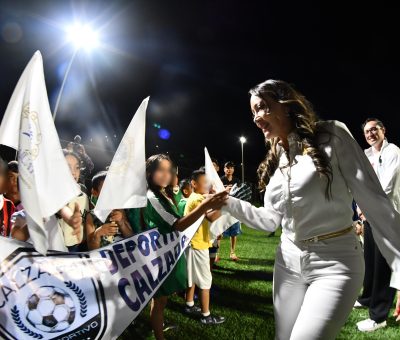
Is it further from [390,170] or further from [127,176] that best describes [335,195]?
[390,170]

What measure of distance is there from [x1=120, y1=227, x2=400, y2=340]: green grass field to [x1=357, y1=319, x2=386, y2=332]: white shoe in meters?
0.06

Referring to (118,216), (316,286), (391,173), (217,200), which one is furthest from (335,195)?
(391,173)

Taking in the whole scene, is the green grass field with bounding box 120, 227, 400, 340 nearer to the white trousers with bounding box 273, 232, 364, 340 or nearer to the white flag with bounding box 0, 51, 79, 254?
the white trousers with bounding box 273, 232, 364, 340

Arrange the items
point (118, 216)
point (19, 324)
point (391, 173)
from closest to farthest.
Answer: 1. point (19, 324)
2. point (118, 216)
3. point (391, 173)

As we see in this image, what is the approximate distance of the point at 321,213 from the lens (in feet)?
7.64

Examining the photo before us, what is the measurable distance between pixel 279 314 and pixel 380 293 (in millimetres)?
2863

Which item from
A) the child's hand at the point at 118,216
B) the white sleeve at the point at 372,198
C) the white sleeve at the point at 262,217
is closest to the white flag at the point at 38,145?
the child's hand at the point at 118,216

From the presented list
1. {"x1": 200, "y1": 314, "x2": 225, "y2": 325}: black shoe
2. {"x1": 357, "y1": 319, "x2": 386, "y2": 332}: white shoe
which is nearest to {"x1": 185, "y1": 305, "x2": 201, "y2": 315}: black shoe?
{"x1": 200, "y1": 314, "x2": 225, "y2": 325}: black shoe

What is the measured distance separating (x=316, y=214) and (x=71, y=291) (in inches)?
65.7

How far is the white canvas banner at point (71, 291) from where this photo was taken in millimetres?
2172

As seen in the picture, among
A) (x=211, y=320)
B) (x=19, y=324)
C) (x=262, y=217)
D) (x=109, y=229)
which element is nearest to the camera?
(x=19, y=324)

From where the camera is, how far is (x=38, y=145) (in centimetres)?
222

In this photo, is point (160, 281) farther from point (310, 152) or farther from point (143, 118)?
point (310, 152)

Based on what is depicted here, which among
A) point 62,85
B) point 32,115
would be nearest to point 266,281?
point 32,115
